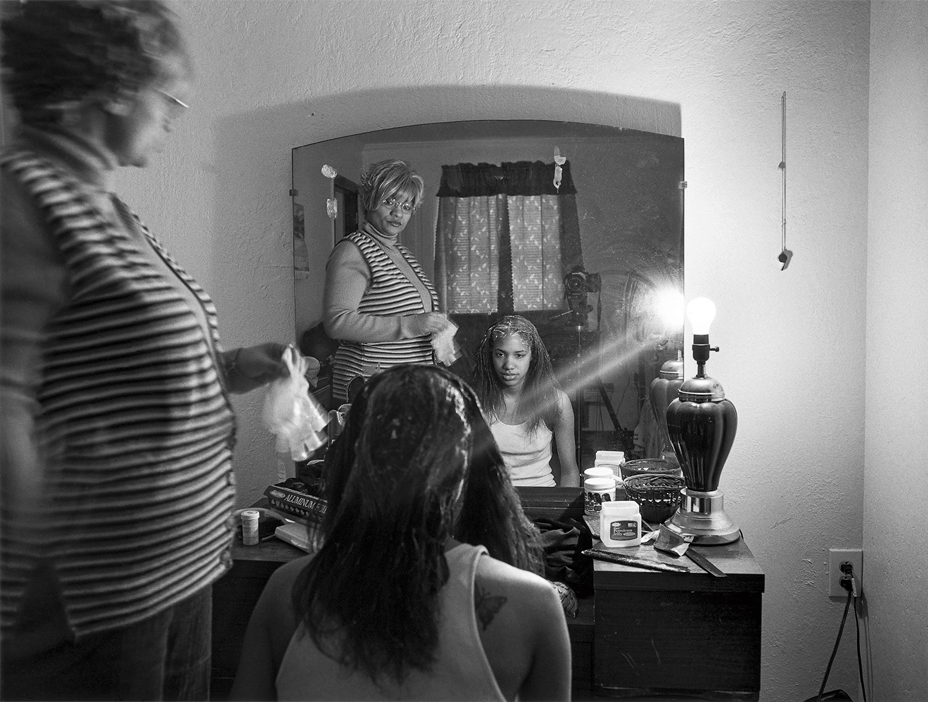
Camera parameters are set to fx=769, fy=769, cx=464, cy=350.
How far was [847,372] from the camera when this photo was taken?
1.57 m

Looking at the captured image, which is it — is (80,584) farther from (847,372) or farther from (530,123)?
(847,372)

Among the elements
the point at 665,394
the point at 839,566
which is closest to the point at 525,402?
the point at 665,394

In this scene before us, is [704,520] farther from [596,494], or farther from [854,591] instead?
[854,591]

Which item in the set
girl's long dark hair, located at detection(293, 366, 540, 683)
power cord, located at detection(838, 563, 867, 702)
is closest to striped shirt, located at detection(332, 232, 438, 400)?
girl's long dark hair, located at detection(293, 366, 540, 683)

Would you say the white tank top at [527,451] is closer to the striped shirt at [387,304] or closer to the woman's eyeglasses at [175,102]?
the striped shirt at [387,304]

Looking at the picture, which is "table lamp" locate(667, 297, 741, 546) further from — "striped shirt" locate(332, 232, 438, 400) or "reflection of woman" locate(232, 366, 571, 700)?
"reflection of woman" locate(232, 366, 571, 700)

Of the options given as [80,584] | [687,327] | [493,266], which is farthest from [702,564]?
[80,584]

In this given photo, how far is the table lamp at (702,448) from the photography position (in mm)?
1355

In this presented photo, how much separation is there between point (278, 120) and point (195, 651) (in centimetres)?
104

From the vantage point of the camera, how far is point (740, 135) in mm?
1555

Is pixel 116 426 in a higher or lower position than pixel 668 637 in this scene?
higher

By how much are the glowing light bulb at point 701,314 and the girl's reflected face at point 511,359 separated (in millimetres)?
318

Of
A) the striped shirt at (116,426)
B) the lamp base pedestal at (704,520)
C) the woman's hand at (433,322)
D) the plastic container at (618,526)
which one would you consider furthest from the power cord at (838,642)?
the striped shirt at (116,426)

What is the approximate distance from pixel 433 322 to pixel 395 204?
248 mm
